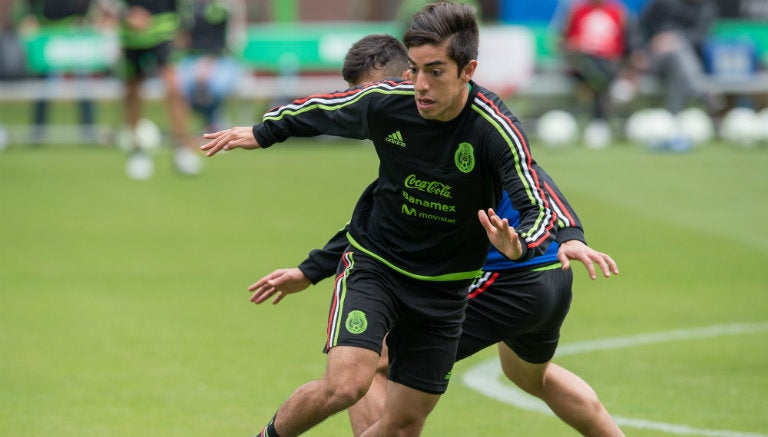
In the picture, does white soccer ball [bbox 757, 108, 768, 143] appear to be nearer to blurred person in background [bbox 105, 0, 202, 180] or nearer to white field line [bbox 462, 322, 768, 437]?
blurred person in background [bbox 105, 0, 202, 180]

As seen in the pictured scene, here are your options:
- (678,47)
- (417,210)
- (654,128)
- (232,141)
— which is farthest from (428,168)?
(678,47)

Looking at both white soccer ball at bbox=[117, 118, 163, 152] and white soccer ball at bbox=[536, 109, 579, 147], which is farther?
white soccer ball at bbox=[536, 109, 579, 147]

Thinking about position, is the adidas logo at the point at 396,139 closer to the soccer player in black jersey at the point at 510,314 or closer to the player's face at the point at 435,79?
the player's face at the point at 435,79

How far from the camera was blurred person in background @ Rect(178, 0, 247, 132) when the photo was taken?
2086cm

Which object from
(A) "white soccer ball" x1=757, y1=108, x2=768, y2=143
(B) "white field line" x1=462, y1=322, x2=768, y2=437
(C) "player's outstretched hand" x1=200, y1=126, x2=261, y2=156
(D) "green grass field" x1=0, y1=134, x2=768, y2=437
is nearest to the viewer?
(C) "player's outstretched hand" x1=200, y1=126, x2=261, y2=156

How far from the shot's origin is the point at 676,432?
676 cm

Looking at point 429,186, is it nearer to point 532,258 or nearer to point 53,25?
point 532,258

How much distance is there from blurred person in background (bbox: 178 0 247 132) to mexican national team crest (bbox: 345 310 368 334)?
15728 millimetres

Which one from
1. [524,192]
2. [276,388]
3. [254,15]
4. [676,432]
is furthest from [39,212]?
[254,15]

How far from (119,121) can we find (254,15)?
8.74 m

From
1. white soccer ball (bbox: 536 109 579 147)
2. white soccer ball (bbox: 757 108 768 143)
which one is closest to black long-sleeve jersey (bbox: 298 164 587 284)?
white soccer ball (bbox: 536 109 579 147)

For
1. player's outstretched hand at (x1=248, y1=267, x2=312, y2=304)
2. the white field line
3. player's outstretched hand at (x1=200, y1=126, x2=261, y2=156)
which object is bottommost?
the white field line

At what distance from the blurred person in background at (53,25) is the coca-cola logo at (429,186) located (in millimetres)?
16250

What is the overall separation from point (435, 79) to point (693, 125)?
52.3ft
